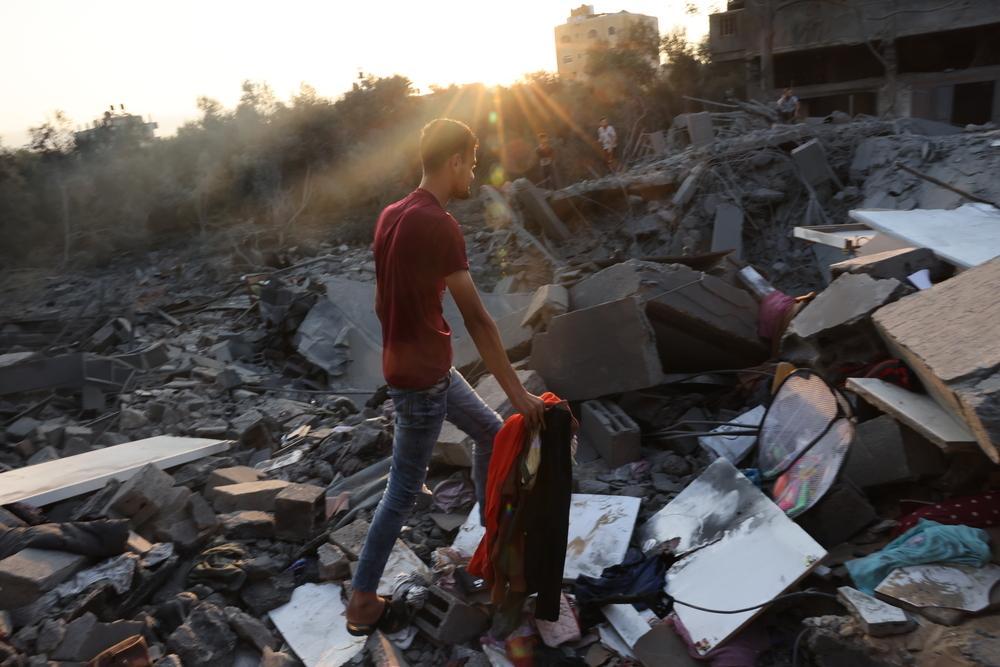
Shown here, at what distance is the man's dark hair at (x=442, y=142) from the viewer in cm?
247

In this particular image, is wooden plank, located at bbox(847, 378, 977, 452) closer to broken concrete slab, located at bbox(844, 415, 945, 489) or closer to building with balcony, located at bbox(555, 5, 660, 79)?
broken concrete slab, located at bbox(844, 415, 945, 489)

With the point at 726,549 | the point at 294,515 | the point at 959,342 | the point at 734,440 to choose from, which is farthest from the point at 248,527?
the point at 959,342

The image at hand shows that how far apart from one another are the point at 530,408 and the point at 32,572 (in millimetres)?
2285

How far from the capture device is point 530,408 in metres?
2.42

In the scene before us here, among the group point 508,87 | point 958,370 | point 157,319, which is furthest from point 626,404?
point 508,87

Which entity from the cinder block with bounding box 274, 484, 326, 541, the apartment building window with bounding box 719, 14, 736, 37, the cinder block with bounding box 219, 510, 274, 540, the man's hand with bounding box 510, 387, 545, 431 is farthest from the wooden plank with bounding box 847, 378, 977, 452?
the apartment building window with bounding box 719, 14, 736, 37

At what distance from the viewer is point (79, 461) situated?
4359 millimetres

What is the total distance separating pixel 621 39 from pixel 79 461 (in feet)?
83.7

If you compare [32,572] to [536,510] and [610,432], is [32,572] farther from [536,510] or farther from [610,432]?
[610,432]

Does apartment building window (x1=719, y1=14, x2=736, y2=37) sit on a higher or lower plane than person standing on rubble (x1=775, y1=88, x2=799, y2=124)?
higher

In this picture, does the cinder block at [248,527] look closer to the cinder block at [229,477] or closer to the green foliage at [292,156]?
the cinder block at [229,477]

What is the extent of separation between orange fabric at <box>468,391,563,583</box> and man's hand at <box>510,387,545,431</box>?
0.07 metres

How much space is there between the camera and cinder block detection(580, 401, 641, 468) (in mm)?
3760

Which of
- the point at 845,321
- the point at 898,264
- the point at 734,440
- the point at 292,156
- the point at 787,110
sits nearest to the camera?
the point at 845,321
